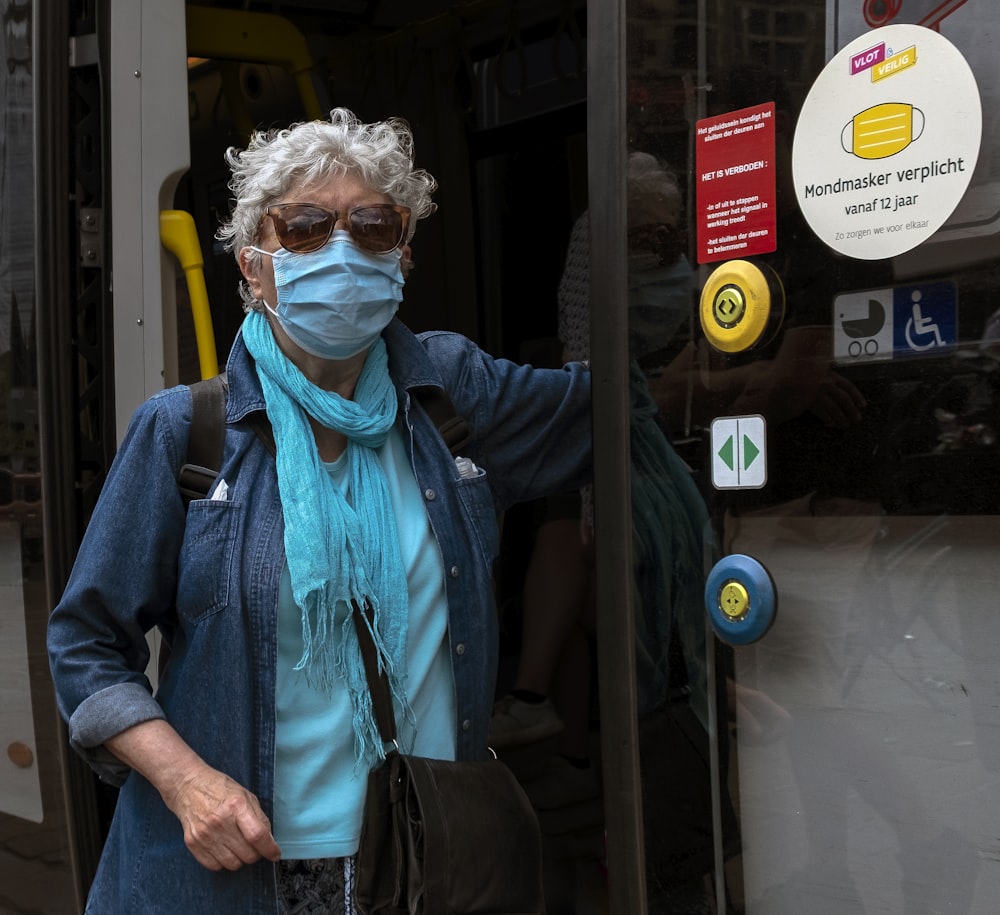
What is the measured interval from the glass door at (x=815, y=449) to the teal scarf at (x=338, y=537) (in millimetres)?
359

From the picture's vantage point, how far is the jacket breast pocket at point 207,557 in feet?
6.03

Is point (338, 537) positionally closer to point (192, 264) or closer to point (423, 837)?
point (423, 837)

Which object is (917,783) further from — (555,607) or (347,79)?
(347,79)

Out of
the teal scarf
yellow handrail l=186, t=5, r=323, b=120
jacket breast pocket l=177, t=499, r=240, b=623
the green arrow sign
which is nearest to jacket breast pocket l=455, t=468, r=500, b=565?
the teal scarf

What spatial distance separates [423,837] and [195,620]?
1.42 feet

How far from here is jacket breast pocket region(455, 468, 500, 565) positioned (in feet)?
6.50

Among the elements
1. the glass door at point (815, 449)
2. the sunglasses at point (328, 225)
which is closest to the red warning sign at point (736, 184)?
the glass door at point (815, 449)

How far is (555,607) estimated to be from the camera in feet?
11.4

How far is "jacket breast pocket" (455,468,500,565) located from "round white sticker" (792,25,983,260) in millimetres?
664

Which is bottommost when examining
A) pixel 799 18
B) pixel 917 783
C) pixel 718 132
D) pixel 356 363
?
pixel 917 783

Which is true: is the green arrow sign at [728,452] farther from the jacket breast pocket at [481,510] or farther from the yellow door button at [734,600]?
the jacket breast pocket at [481,510]

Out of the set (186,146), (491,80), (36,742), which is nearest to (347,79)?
(491,80)

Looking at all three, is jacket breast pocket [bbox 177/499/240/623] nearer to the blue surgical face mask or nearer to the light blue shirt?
the light blue shirt

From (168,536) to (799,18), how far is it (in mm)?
1068
